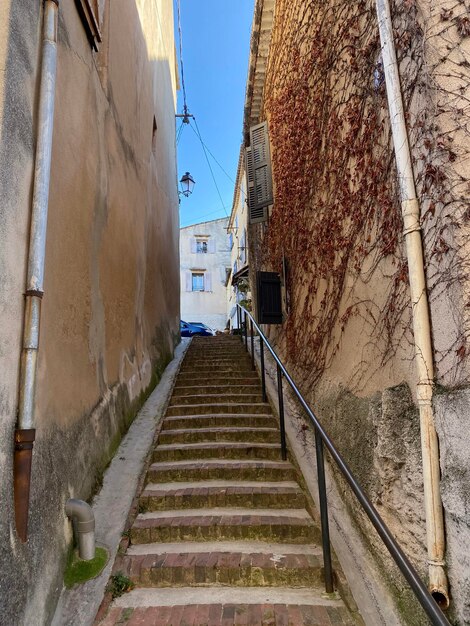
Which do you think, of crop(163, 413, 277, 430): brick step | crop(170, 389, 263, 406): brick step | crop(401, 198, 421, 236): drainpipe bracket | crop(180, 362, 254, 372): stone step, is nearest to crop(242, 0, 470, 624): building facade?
crop(401, 198, 421, 236): drainpipe bracket

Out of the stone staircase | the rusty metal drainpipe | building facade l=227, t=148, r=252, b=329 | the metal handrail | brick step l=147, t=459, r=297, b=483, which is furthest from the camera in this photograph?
building facade l=227, t=148, r=252, b=329

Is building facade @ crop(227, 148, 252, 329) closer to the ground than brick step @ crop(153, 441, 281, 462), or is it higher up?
higher up

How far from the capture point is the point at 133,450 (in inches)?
145

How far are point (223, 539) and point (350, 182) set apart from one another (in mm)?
2790

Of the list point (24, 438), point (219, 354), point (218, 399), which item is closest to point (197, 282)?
point (219, 354)

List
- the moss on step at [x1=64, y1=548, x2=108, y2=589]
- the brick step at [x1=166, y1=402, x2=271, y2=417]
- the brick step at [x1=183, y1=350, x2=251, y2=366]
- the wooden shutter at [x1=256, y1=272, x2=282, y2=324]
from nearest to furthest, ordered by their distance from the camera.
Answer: the moss on step at [x1=64, y1=548, x2=108, y2=589] → the brick step at [x1=166, y1=402, x2=271, y2=417] → the wooden shutter at [x1=256, y1=272, x2=282, y2=324] → the brick step at [x1=183, y1=350, x2=251, y2=366]

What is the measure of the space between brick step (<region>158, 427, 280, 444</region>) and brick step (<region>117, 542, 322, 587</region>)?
4.73 ft

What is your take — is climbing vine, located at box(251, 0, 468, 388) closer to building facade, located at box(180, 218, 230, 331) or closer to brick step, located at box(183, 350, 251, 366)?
brick step, located at box(183, 350, 251, 366)

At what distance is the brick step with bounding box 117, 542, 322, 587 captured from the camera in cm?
238

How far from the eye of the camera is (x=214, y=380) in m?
5.53

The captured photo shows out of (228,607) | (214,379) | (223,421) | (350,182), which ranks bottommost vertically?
(228,607)

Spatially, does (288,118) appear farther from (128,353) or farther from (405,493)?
(405,493)

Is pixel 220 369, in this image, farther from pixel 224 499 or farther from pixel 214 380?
pixel 224 499

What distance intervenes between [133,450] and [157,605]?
159cm
